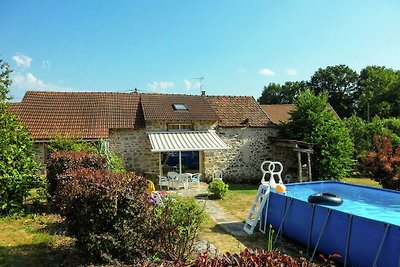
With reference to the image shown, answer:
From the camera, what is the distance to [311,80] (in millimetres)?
78250

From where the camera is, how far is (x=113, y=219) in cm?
709

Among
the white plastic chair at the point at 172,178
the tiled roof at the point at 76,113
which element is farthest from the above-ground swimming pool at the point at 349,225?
the tiled roof at the point at 76,113

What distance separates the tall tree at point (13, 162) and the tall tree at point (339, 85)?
6512cm

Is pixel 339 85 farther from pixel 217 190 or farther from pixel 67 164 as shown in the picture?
pixel 67 164

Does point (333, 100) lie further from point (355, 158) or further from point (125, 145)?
point (125, 145)

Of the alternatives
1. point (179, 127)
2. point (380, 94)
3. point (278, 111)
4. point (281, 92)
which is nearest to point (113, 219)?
point (179, 127)

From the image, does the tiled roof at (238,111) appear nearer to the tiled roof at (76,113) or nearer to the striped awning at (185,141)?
the striped awning at (185,141)

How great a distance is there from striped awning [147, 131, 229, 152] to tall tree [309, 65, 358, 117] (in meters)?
51.6

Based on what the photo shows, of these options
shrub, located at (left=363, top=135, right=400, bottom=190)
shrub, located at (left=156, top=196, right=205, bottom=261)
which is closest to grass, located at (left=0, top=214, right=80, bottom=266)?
shrub, located at (left=156, top=196, right=205, bottom=261)

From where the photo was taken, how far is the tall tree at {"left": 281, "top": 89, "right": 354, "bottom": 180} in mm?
24250

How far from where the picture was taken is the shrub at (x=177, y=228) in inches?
291

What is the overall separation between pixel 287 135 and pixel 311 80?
5814cm

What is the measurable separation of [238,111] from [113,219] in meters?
22.0

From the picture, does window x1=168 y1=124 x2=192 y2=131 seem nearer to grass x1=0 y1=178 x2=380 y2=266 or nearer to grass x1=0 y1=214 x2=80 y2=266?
grass x1=0 y1=178 x2=380 y2=266
